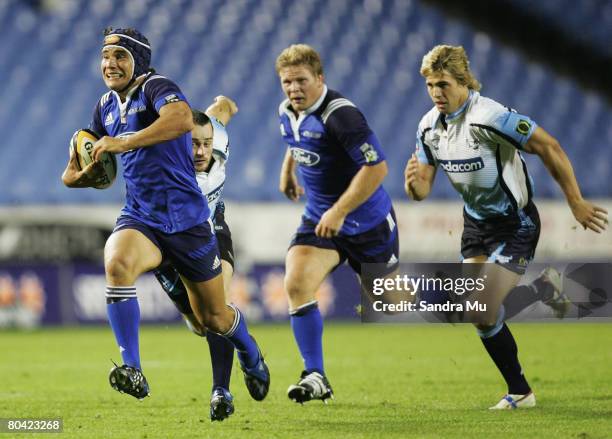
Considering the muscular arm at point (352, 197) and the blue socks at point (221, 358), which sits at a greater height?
the muscular arm at point (352, 197)

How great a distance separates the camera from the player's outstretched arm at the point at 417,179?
20.9 ft

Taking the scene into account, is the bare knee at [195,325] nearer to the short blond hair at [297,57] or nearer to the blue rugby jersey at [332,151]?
the blue rugby jersey at [332,151]

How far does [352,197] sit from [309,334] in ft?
3.31

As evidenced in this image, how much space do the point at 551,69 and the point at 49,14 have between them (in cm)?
929

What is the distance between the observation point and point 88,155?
577 centimetres

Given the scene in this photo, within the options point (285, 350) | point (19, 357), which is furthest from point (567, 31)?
point (19, 357)

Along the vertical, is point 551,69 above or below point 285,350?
above

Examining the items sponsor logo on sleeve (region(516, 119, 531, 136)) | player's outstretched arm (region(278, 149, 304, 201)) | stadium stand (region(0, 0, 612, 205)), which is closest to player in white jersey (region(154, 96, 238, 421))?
player's outstretched arm (region(278, 149, 304, 201))

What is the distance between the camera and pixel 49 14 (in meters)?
19.5

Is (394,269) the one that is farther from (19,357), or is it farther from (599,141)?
(599,141)

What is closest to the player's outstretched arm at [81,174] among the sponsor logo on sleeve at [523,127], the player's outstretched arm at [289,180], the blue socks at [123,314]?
the blue socks at [123,314]

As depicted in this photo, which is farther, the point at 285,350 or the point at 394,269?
the point at 285,350

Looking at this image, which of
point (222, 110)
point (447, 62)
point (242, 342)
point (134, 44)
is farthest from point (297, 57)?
point (242, 342)

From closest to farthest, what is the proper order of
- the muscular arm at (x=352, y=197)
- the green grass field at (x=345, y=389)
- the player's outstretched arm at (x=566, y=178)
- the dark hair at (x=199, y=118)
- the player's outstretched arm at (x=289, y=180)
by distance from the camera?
the green grass field at (x=345, y=389) < the player's outstretched arm at (x=566, y=178) < the muscular arm at (x=352, y=197) < the dark hair at (x=199, y=118) < the player's outstretched arm at (x=289, y=180)
